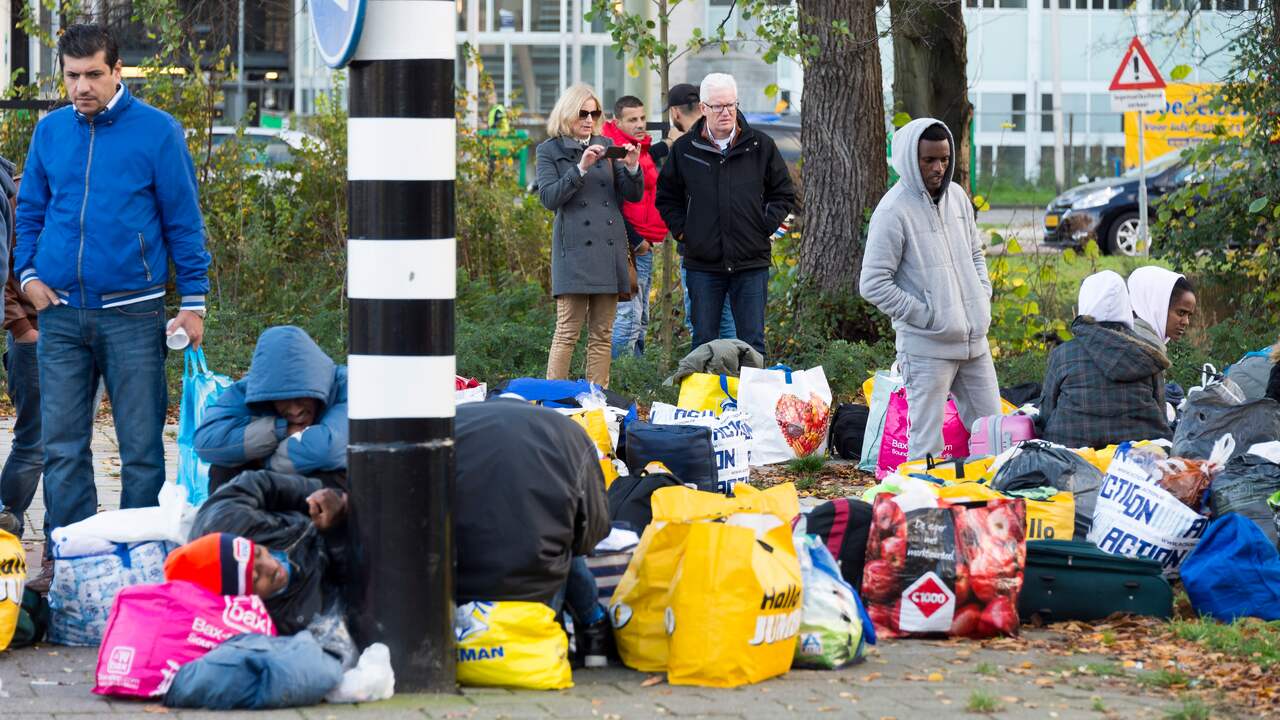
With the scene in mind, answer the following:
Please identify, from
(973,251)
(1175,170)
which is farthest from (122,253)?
(1175,170)

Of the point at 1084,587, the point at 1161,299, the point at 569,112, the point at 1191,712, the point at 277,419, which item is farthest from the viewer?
the point at 569,112

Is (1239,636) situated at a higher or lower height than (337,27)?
lower

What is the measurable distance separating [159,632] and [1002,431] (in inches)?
184

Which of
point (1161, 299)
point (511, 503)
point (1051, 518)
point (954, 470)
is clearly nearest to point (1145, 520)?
point (1051, 518)

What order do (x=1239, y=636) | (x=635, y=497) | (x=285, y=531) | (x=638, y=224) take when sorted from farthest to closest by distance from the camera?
1. (x=638, y=224)
2. (x=635, y=497)
3. (x=1239, y=636)
4. (x=285, y=531)

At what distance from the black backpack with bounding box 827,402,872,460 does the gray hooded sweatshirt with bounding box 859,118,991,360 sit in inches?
79.0

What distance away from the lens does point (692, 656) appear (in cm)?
521

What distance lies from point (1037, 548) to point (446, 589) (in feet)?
7.90

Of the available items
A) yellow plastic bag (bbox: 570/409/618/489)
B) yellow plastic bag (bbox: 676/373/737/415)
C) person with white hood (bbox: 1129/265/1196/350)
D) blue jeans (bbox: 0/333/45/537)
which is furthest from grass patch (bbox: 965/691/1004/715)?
yellow plastic bag (bbox: 676/373/737/415)

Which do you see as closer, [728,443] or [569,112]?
[728,443]

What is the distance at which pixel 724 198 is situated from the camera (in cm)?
1038

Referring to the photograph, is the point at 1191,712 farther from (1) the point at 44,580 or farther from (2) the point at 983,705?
(1) the point at 44,580

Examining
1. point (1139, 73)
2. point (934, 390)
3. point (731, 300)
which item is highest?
point (1139, 73)

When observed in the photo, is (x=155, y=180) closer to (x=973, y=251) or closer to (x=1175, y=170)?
Answer: (x=973, y=251)
